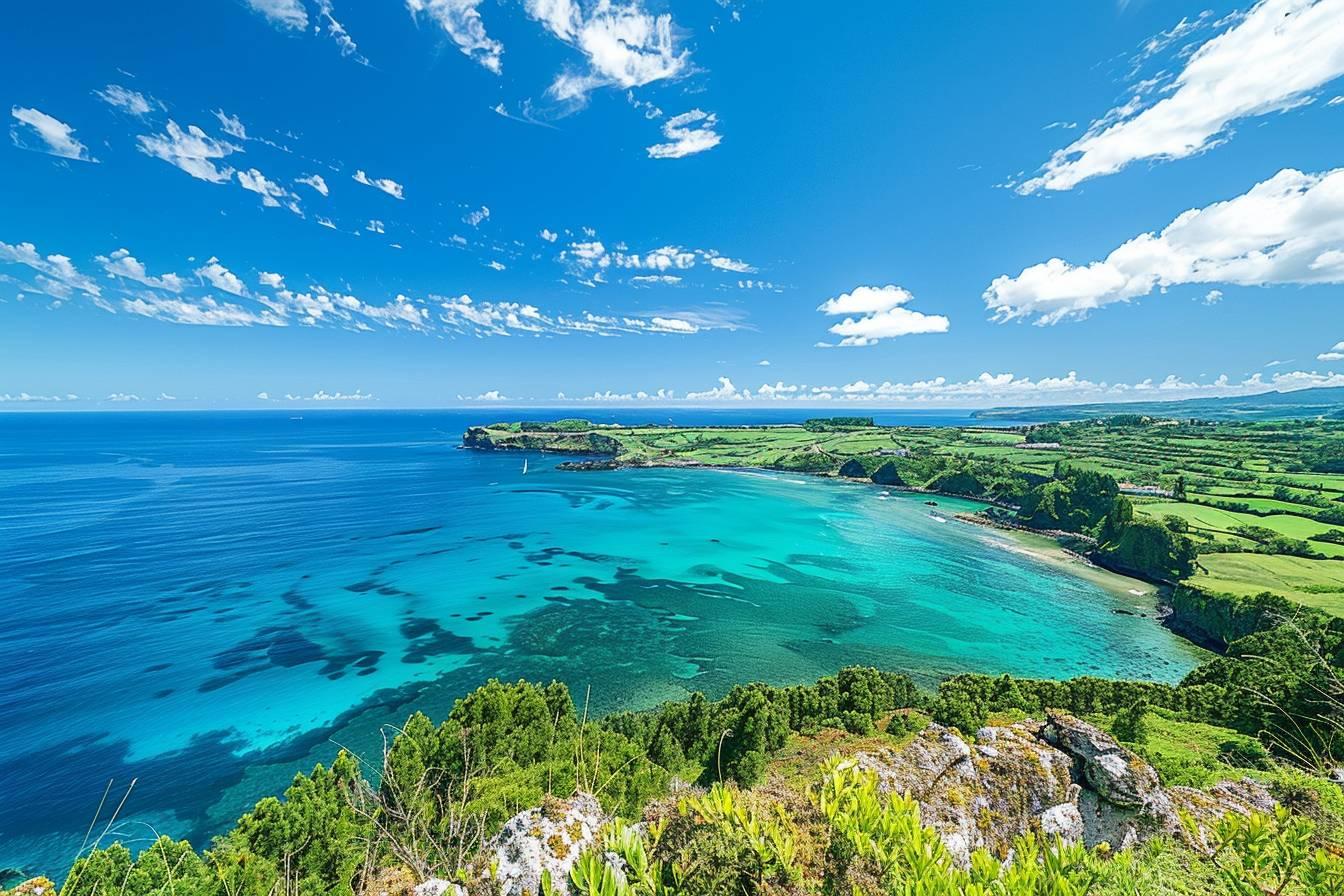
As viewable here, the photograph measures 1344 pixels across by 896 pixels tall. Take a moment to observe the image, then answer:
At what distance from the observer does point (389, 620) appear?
47.7 metres

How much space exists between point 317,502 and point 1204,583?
431 ft

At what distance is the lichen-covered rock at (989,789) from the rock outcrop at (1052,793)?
23mm

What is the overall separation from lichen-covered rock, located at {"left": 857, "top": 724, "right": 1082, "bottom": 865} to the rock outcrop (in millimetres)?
23

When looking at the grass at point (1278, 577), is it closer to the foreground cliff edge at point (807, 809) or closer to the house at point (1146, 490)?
the foreground cliff edge at point (807, 809)

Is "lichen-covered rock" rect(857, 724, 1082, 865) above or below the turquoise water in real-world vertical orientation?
above

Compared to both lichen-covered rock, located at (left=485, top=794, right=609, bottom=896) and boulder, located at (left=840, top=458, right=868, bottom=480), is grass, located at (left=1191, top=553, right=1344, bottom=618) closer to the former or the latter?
lichen-covered rock, located at (left=485, top=794, right=609, bottom=896)

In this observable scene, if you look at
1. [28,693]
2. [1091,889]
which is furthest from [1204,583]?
[28,693]

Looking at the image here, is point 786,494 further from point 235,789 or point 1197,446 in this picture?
point 1197,446

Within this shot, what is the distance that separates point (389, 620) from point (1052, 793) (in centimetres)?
5157

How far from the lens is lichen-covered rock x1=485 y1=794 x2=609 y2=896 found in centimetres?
914

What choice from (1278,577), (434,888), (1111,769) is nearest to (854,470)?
(1278,577)

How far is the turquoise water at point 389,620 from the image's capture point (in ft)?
96.8

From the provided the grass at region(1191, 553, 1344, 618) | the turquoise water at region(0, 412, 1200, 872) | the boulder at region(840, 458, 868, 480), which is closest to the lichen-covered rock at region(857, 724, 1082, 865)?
the turquoise water at region(0, 412, 1200, 872)

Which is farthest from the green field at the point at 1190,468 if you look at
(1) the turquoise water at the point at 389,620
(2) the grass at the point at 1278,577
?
(1) the turquoise water at the point at 389,620
